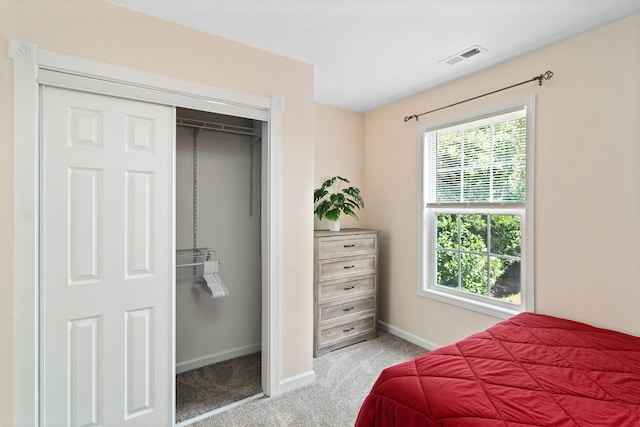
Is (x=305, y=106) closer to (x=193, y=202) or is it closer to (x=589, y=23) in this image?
(x=193, y=202)

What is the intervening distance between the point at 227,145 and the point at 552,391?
2767 mm

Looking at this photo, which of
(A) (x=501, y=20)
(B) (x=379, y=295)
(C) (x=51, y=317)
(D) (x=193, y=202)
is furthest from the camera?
(B) (x=379, y=295)

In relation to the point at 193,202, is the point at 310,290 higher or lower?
lower

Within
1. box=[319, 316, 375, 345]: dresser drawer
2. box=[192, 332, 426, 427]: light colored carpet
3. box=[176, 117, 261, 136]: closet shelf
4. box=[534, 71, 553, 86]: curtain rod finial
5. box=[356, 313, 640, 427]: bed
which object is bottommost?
box=[192, 332, 426, 427]: light colored carpet

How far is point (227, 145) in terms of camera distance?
9.46 feet

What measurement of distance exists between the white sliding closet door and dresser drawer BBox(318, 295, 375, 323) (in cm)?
140

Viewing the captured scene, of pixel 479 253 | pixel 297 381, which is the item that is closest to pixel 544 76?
pixel 479 253

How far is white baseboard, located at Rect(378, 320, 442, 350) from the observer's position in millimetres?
3033

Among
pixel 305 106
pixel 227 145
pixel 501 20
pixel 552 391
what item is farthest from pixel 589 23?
pixel 227 145

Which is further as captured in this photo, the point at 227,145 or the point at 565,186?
the point at 227,145

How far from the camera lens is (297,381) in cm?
241

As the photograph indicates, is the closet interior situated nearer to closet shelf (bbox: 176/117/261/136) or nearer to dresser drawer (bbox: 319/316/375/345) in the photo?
closet shelf (bbox: 176/117/261/136)

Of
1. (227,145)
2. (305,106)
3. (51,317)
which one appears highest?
(305,106)

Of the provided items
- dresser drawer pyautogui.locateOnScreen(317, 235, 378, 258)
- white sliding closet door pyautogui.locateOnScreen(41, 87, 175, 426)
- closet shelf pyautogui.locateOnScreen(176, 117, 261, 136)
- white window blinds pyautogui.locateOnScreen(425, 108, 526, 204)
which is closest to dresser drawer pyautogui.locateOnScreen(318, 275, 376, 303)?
dresser drawer pyautogui.locateOnScreen(317, 235, 378, 258)
